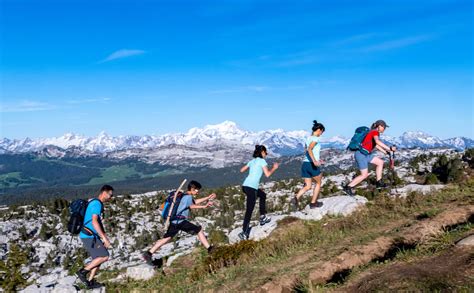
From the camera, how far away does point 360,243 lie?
11.7 meters

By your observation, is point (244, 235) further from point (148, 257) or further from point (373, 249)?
point (373, 249)

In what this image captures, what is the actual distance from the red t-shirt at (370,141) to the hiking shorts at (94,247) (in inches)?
405

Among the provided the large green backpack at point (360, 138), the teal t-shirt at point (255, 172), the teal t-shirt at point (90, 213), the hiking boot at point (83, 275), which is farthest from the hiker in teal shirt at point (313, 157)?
the hiking boot at point (83, 275)

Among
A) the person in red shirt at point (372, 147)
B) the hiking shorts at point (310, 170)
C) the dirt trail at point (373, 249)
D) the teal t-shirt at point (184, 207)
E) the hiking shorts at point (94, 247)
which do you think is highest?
the person in red shirt at point (372, 147)

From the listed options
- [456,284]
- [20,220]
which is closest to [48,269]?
[20,220]

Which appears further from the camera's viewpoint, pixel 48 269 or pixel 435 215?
pixel 48 269

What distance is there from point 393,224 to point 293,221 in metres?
4.36

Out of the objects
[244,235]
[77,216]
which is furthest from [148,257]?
[244,235]

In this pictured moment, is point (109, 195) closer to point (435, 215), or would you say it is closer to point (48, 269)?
point (435, 215)

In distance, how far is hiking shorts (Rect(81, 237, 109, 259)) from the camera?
12.2 m

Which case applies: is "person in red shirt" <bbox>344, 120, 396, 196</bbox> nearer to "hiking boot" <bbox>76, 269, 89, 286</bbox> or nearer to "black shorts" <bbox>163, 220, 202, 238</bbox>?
"black shorts" <bbox>163, 220, 202, 238</bbox>

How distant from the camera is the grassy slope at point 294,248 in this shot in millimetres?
11062

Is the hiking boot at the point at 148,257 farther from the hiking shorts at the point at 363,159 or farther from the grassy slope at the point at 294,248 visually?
the hiking shorts at the point at 363,159

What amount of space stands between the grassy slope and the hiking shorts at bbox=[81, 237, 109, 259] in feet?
7.14
